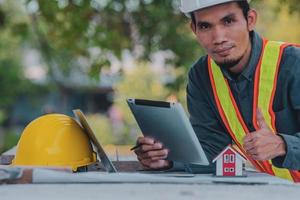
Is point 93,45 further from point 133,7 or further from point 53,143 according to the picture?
point 53,143

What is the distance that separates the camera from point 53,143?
3102 millimetres

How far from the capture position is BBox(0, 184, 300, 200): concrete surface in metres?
2.10

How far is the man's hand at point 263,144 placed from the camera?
2742 millimetres

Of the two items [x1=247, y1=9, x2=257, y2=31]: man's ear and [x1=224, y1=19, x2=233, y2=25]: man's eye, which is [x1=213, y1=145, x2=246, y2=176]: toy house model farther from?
[x1=247, y1=9, x2=257, y2=31]: man's ear

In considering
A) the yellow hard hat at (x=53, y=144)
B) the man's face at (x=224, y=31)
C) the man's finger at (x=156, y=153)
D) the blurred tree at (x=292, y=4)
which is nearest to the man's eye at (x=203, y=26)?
the man's face at (x=224, y=31)

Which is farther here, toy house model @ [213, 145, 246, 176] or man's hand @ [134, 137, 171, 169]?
man's hand @ [134, 137, 171, 169]

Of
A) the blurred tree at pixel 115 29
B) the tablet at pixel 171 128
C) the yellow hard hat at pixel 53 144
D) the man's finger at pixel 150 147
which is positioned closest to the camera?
the tablet at pixel 171 128

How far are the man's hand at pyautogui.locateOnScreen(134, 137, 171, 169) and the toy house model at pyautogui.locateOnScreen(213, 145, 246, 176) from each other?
0.49 metres

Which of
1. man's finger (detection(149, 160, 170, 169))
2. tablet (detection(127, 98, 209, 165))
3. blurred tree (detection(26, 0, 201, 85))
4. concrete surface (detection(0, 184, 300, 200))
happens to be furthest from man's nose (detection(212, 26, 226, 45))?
blurred tree (detection(26, 0, 201, 85))

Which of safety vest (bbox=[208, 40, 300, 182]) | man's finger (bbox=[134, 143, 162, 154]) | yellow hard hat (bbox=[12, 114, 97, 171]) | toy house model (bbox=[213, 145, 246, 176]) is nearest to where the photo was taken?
toy house model (bbox=[213, 145, 246, 176])

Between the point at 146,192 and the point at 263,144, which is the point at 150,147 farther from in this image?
the point at 146,192

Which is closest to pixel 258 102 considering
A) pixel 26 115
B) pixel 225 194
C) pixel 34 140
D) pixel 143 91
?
pixel 34 140

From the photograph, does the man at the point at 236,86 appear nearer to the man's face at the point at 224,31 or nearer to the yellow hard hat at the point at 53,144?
the man's face at the point at 224,31

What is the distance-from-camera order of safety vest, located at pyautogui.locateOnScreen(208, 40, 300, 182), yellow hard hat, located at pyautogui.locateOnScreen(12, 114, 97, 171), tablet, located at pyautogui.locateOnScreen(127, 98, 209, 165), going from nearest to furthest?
1. tablet, located at pyautogui.locateOnScreen(127, 98, 209, 165)
2. yellow hard hat, located at pyautogui.locateOnScreen(12, 114, 97, 171)
3. safety vest, located at pyautogui.locateOnScreen(208, 40, 300, 182)
